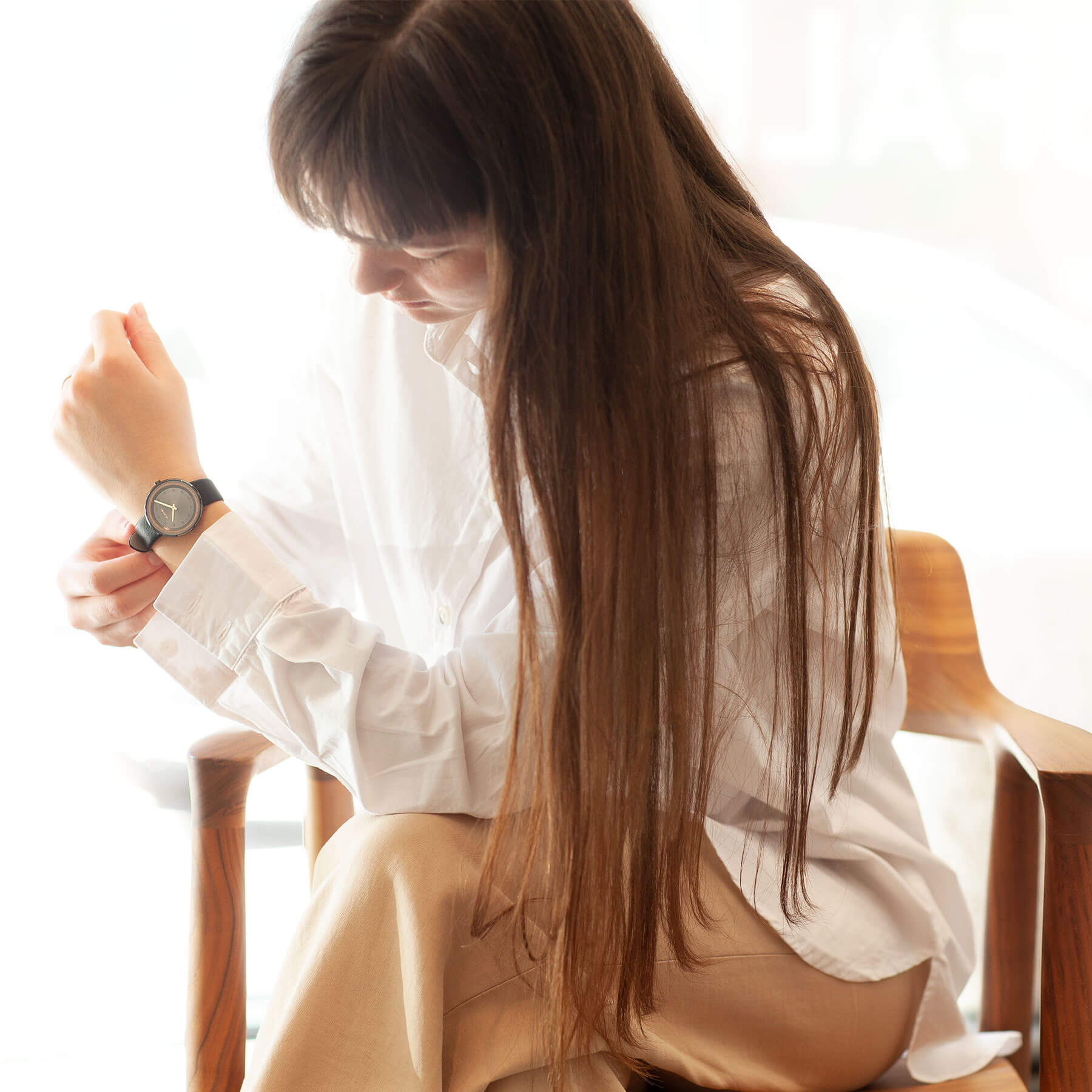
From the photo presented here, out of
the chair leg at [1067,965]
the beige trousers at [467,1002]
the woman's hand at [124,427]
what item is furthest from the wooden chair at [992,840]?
the woman's hand at [124,427]

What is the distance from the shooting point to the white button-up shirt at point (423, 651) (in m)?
0.62

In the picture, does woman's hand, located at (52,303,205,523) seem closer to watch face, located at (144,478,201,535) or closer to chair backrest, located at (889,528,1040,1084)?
watch face, located at (144,478,201,535)

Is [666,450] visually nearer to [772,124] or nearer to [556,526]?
[556,526]

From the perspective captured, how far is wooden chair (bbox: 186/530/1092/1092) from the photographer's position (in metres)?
0.68

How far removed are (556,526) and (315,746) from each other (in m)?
0.21

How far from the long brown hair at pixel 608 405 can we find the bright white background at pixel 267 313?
0.37 meters

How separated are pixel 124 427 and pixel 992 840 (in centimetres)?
80

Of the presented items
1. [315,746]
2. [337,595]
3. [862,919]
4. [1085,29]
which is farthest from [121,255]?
[1085,29]

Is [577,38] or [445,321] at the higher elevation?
[577,38]

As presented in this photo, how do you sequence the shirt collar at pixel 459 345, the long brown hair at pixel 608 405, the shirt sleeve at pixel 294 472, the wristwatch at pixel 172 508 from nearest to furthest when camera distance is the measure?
the long brown hair at pixel 608 405 → the wristwatch at pixel 172 508 → the shirt collar at pixel 459 345 → the shirt sleeve at pixel 294 472

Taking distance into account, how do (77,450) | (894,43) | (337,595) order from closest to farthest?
(77,450), (337,595), (894,43)

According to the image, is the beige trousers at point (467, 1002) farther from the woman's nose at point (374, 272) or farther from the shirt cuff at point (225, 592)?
the woman's nose at point (374, 272)

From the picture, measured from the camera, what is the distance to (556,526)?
57 centimetres

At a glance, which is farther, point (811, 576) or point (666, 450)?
point (811, 576)
